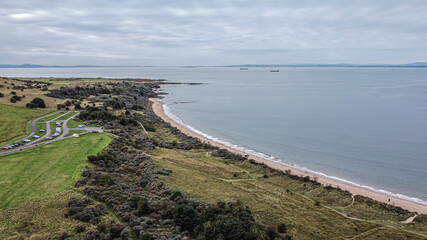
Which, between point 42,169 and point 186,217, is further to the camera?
point 42,169

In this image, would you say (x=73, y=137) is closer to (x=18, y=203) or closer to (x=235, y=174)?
(x=18, y=203)

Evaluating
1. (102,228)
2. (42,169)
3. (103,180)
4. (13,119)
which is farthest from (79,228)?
(13,119)

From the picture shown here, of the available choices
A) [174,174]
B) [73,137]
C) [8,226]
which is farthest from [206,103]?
[8,226]

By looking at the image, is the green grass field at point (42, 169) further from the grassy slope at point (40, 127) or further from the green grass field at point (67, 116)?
the green grass field at point (67, 116)

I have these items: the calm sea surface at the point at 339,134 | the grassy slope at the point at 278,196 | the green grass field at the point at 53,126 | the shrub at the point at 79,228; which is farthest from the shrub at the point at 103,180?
the calm sea surface at the point at 339,134

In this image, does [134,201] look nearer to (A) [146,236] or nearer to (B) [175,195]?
(B) [175,195]

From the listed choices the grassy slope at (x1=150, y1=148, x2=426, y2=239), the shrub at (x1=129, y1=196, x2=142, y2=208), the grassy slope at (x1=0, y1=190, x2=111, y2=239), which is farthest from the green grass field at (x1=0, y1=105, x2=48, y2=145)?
the shrub at (x1=129, y1=196, x2=142, y2=208)
